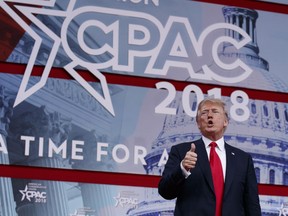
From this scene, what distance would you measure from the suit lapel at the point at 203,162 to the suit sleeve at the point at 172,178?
0.07 metres

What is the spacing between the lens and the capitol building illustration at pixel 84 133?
404 centimetres

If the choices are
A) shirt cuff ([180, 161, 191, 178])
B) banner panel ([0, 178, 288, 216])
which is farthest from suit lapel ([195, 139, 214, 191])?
banner panel ([0, 178, 288, 216])

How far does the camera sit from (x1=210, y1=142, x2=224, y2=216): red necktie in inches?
119

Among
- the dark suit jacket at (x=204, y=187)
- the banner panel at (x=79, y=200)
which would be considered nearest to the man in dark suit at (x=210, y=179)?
the dark suit jacket at (x=204, y=187)

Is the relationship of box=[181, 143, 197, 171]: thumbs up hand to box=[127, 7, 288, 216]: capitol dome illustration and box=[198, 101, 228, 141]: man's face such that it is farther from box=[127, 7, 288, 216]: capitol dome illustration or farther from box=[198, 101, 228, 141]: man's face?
box=[127, 7, 288, 216]: capitol dome illustration

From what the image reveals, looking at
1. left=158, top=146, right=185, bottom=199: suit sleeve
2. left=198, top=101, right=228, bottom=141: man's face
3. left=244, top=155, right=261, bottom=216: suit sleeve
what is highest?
left=198, top=101, right=228, bottom=141: man's face

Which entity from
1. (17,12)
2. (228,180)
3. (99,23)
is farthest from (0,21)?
(228,180)

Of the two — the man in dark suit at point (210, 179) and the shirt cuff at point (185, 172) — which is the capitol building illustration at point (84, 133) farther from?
the shirt cuff at point (185, 172)

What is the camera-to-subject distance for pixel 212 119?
3.04 metres

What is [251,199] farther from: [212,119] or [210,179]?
[212,119]

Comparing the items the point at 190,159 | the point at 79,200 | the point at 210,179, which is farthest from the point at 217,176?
the point at 79,200

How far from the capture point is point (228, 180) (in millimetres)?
3051

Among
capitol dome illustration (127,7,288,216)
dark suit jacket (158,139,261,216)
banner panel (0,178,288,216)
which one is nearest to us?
dark suit jacket (158,139,261,216)

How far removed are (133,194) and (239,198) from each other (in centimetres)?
122
